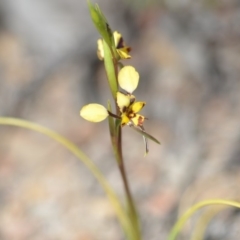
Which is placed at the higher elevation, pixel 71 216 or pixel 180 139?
pixel 180 139

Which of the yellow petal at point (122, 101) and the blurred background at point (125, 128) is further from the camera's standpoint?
the blurred background at point (125, 128)

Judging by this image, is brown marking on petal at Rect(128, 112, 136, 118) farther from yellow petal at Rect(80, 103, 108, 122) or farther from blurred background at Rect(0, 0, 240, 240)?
blurred background at Rect(0, 0, 240, 240)

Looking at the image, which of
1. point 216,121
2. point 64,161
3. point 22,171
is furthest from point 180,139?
point 22,171

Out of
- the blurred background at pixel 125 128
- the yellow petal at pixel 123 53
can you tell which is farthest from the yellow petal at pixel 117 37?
the blurred background at pixel 125 128

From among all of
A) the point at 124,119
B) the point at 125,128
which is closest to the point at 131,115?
the point at 124,119

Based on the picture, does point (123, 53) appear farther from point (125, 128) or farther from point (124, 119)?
point (125, 128)

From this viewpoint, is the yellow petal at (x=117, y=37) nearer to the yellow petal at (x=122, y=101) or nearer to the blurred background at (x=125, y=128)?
the yellow petal at (x=122, y=101)

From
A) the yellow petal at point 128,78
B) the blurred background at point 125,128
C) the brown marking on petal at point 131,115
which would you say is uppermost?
the blurred background at point 125,128

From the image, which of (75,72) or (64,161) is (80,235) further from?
(75,72)
